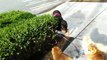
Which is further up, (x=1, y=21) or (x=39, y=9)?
(x=1, y=21)

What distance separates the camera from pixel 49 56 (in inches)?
195

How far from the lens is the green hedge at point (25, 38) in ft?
13.4

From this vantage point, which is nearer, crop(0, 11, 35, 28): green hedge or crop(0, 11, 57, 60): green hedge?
crop(0, 11, 57, 60): green hedge

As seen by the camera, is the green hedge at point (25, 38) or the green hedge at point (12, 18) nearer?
the green hedge at point (25, 38)

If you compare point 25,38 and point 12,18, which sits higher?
point 25,38

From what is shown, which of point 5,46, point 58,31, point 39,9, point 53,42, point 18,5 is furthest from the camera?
point 18,5

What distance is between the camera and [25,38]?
4.44 metres

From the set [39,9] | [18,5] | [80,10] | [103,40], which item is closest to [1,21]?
[103,40]

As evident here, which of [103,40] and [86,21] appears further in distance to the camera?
[86,21]

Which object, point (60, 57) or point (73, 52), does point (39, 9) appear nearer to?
point (73, 52)

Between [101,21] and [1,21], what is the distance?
9.84ft

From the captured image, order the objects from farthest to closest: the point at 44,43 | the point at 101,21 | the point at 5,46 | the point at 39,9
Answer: the point at 39,9 < the point at 101,21 < the point at 44,43 < the point at 5,46

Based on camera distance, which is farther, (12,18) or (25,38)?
(12,18)

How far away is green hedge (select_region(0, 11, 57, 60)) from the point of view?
4074 millimetres
